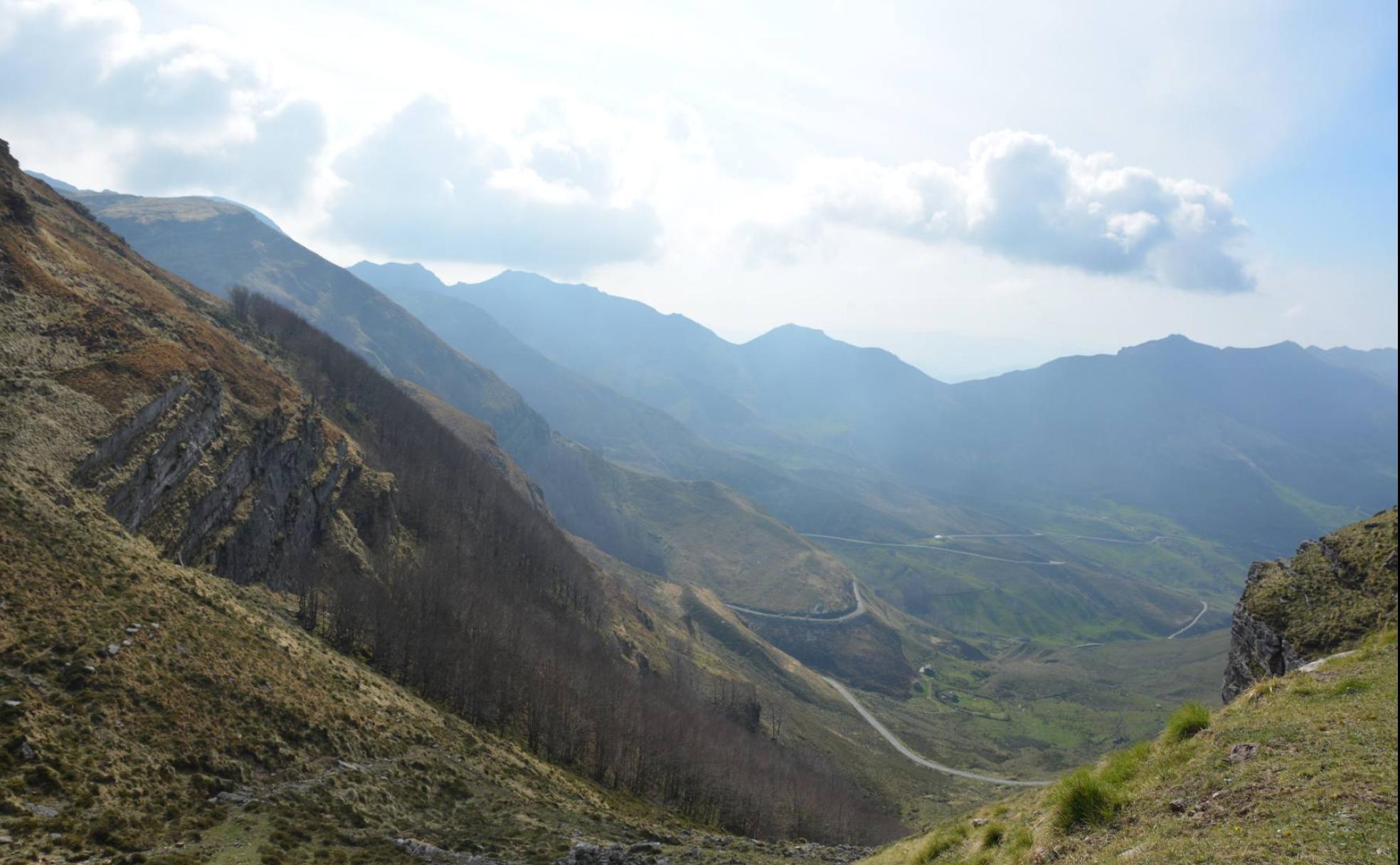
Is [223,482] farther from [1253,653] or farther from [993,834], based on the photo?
[1253,653]

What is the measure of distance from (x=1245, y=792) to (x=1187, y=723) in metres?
4.68

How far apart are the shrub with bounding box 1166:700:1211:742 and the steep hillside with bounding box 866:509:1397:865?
0.11ft

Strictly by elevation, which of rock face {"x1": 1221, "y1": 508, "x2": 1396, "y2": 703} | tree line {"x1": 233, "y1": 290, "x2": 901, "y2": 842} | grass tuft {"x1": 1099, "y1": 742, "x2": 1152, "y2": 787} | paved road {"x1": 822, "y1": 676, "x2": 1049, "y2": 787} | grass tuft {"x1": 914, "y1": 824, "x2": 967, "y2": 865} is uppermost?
rock face {"x1": 1221, "y1": 508, "x2": 1396, "y2": 703}

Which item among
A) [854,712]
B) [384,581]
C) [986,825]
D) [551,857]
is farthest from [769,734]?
[986,825]

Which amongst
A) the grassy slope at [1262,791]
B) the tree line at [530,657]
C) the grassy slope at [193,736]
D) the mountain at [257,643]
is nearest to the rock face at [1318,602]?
the grassy slope at [1262,791]

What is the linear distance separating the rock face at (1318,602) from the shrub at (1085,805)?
14.9 m

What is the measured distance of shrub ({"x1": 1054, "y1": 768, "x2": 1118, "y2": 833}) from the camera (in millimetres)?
13938

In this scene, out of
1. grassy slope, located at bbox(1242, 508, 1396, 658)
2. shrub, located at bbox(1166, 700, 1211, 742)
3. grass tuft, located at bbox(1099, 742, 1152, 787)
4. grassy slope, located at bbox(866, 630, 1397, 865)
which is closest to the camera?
grassy slope, located at bbox(866, 630, 1397, 865)

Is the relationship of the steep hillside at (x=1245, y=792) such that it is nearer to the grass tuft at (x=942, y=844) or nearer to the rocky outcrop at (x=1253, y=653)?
the grass tuft at (x=942, y=844)

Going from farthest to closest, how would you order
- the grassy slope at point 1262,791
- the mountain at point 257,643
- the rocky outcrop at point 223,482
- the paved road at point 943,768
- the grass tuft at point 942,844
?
the paved road at point 943,768
the rocky outcrop at point 223,482
the mountain at point 257,643
the grass tuft at point 942,844
the grassy slope at point 1262,791

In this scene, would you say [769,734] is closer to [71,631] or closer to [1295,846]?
[71,631]

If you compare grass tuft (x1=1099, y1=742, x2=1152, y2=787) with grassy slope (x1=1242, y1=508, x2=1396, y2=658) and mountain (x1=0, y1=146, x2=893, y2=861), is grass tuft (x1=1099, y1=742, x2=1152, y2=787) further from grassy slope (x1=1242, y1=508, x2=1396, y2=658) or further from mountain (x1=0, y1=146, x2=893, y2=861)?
mountain (x1=0, y1=146, x2=893, y2=861)

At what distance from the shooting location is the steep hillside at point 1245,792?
34.3 ft

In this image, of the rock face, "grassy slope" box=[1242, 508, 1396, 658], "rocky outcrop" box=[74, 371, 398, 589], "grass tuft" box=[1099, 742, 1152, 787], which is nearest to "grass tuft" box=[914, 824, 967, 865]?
"grass tuft" box=[1099, 742, 1152, 787]
